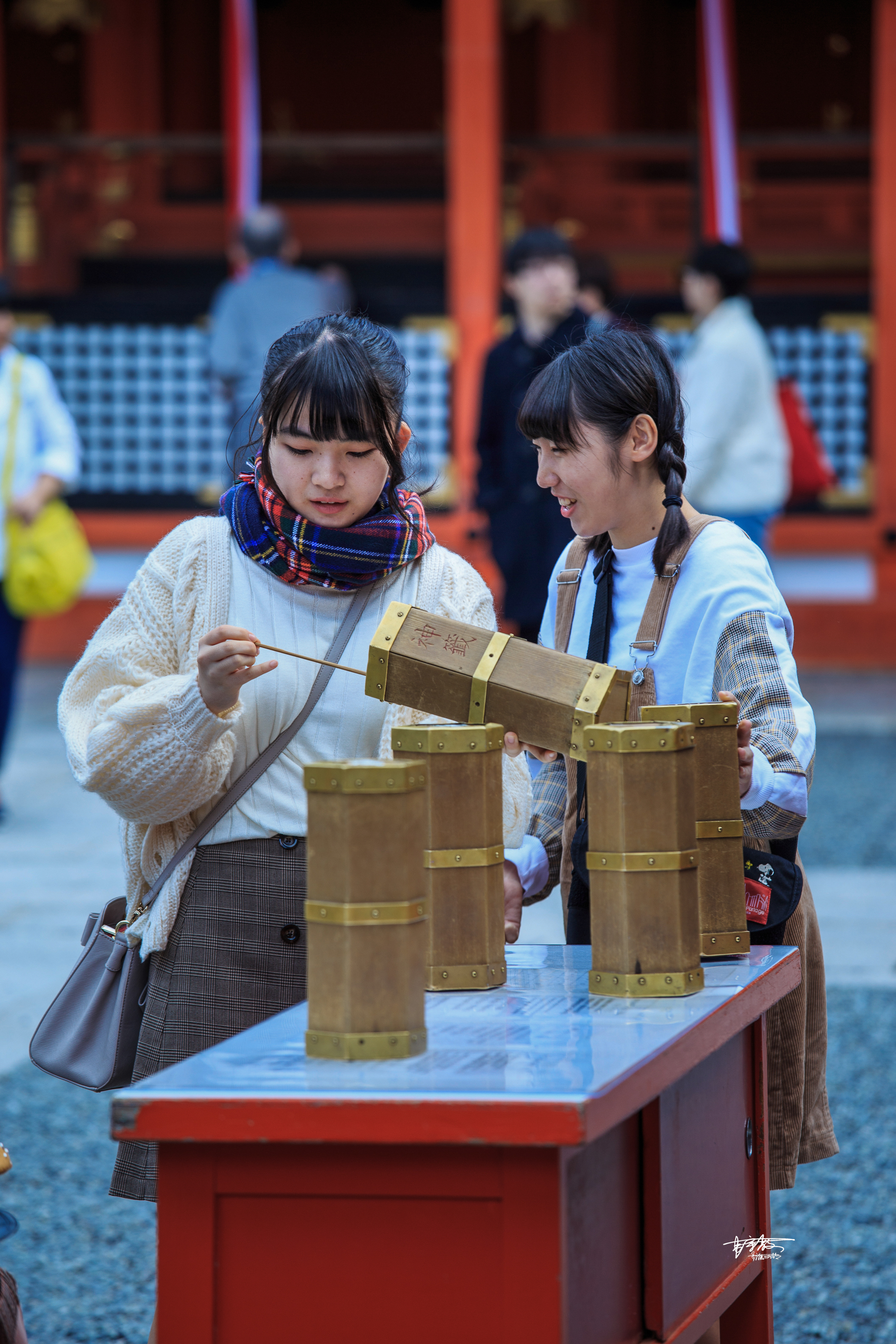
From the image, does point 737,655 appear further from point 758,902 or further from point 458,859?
point 458,859

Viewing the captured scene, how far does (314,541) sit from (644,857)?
642mm

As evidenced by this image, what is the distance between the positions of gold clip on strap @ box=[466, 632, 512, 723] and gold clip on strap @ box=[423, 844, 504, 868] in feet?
0.54

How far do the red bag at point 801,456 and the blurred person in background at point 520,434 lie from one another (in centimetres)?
190

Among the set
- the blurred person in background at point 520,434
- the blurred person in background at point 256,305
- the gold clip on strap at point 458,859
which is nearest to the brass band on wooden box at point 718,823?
the gold clip on strap at point 458,859

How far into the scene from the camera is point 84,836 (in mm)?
6410

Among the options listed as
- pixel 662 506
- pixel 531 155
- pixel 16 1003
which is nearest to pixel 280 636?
pixel 662 506

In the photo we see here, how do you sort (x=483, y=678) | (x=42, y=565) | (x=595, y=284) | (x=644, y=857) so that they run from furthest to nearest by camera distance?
(x=595, y=284) → (x=42, y=565) → (x=483, y=678) → (x=644, y=857)

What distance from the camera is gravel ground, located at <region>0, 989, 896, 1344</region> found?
10.0 feet

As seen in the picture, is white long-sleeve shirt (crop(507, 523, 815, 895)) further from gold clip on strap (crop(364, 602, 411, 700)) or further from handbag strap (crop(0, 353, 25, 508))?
handbag strap (crop(0, 353, 25, 508))

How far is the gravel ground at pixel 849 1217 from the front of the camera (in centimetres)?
304

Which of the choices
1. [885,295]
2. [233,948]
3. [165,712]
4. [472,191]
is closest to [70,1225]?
[233,948]

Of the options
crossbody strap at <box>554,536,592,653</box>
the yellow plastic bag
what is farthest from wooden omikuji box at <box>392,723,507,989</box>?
the yellow plastic bag

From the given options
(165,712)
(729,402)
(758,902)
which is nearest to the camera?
(165,712)

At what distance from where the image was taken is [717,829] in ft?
6.77
